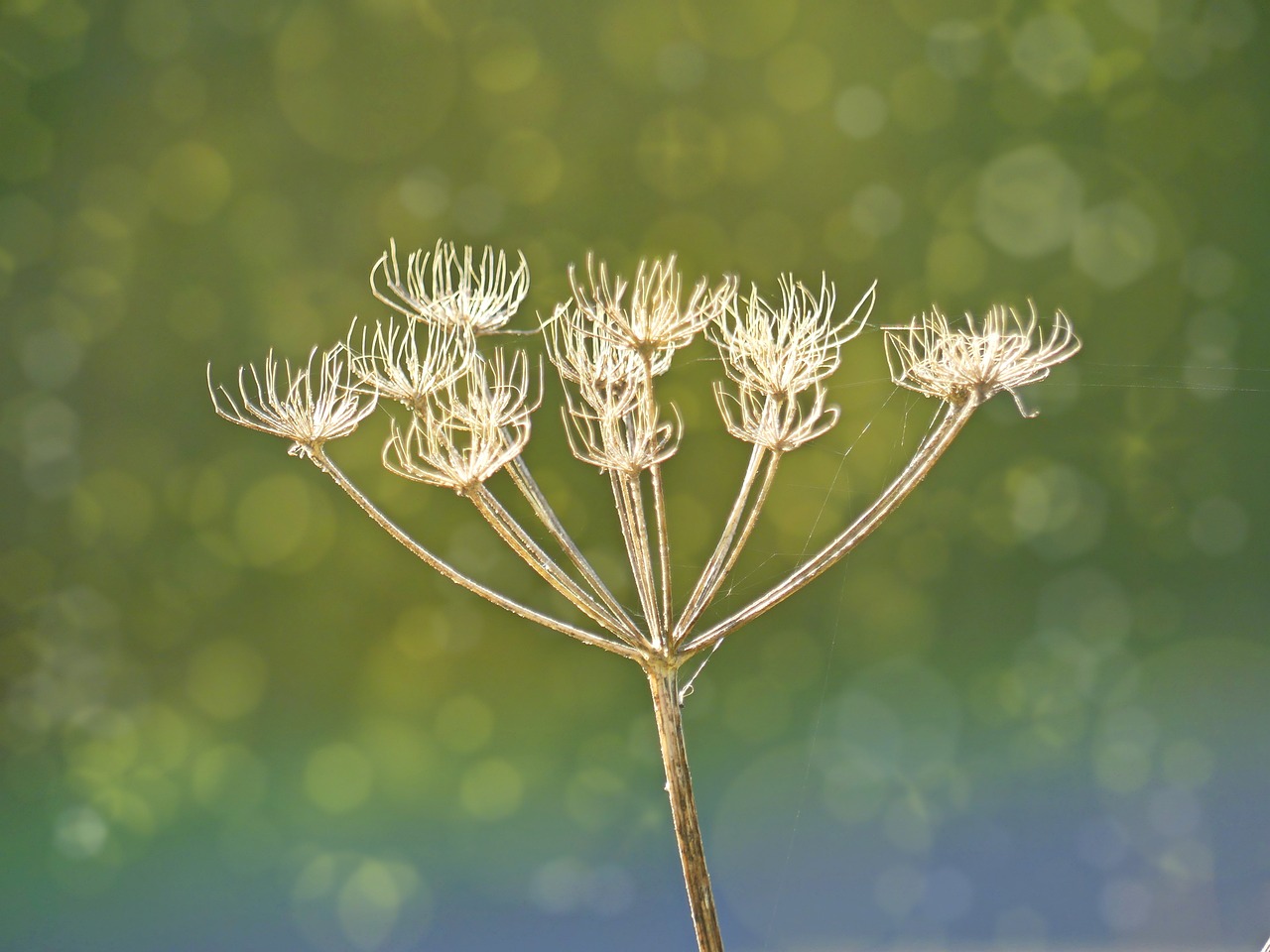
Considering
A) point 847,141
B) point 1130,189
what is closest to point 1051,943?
point 1130,189

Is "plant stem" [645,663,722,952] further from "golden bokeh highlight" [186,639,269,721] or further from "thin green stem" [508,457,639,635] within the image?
"golden bokeh highlight" [186,639,269,721]

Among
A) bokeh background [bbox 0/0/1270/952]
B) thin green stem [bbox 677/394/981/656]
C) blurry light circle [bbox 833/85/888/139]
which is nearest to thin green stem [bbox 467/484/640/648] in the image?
thin green stem [bbox 677/394/981/656]

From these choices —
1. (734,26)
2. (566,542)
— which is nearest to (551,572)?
(566,542)

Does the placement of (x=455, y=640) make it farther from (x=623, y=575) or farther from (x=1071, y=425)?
(x=1071, y=425)

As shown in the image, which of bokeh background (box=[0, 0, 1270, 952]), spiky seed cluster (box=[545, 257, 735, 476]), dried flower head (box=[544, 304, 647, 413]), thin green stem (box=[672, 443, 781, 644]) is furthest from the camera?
bokeh background (box=[0, 0, 1270, 952])

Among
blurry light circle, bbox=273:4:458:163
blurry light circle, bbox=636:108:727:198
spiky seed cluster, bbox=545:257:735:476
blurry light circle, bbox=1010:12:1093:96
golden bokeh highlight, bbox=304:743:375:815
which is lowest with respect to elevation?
golden bokeh highlight, bbox=304:743:375:815

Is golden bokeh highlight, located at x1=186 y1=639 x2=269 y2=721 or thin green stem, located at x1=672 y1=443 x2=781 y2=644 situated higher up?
thin green stem, located at x1=672 y1=443 x2=781 y2=644

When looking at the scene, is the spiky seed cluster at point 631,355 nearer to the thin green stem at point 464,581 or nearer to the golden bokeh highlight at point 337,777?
the thin green stem at point 464,581
